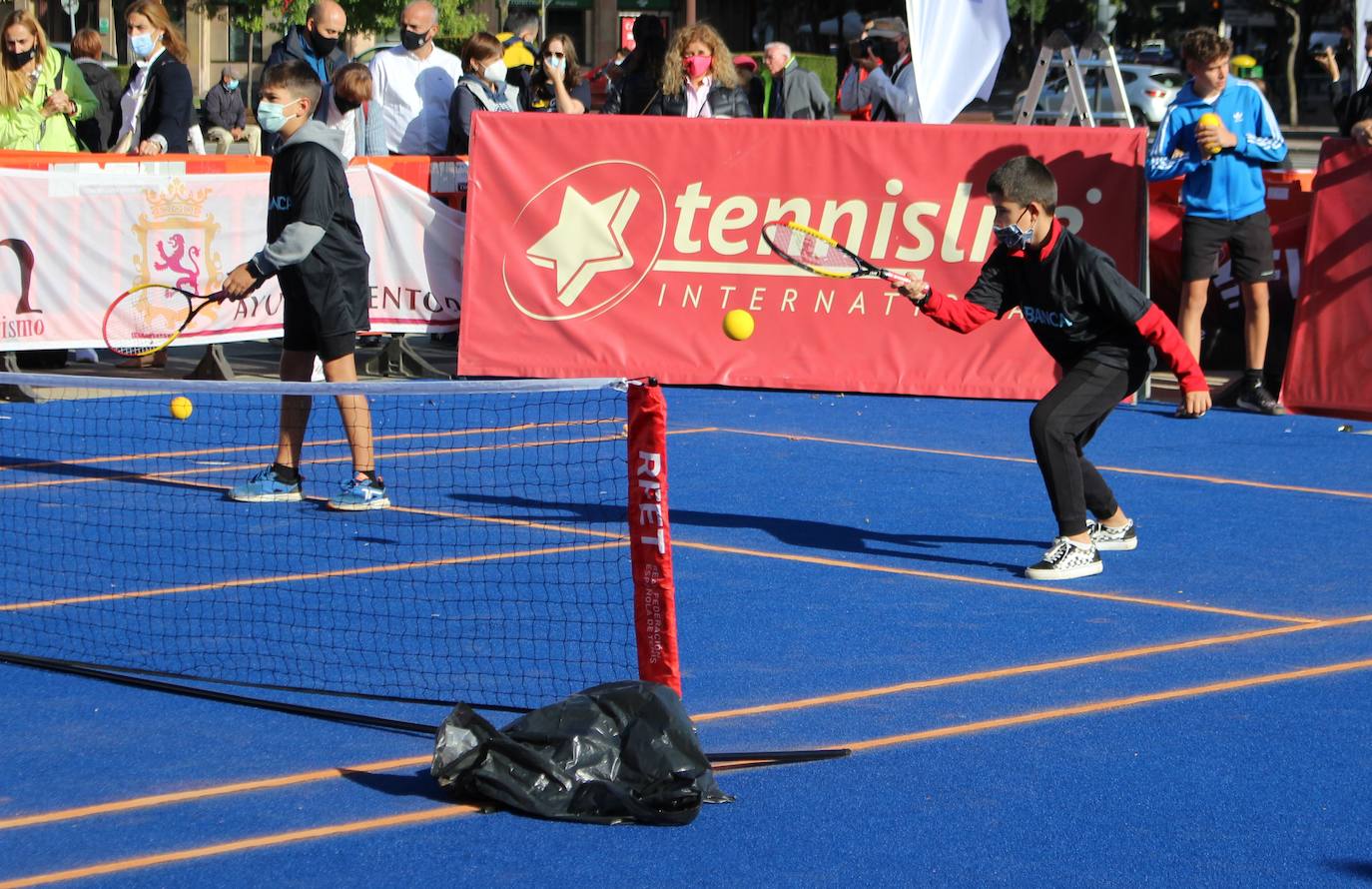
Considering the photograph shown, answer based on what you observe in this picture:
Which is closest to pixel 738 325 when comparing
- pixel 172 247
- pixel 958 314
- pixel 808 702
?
pixel 958 314

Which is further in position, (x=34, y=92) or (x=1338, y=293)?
(x=34, y=92)

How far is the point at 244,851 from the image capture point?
4.59 m

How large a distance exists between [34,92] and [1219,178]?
27.5ft

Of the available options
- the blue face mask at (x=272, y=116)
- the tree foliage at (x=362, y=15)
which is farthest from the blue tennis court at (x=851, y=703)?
the tree foliage at (x=362, y=15)

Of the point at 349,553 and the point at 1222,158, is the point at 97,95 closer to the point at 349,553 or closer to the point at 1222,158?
the point at 349,553

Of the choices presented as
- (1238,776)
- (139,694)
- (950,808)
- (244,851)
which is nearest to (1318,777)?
(1238,776)

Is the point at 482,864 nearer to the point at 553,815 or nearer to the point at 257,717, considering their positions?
the point at 553,815

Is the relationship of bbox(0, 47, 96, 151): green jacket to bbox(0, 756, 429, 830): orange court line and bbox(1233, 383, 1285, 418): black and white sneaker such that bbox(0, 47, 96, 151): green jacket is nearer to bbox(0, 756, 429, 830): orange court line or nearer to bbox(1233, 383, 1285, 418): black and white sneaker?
bbox(1233, 383, 1285, 418): black and white sneaker

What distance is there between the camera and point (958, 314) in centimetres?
765

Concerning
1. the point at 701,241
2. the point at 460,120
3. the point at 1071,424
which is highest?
the point at 460,120

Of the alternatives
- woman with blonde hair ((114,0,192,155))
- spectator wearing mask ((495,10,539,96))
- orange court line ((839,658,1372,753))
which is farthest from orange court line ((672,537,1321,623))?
spectator wearing mask ((495,10,539,96))

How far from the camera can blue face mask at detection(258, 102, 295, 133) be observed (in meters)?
8.55

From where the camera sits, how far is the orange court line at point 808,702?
489cm

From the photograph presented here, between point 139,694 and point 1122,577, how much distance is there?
4032mm
